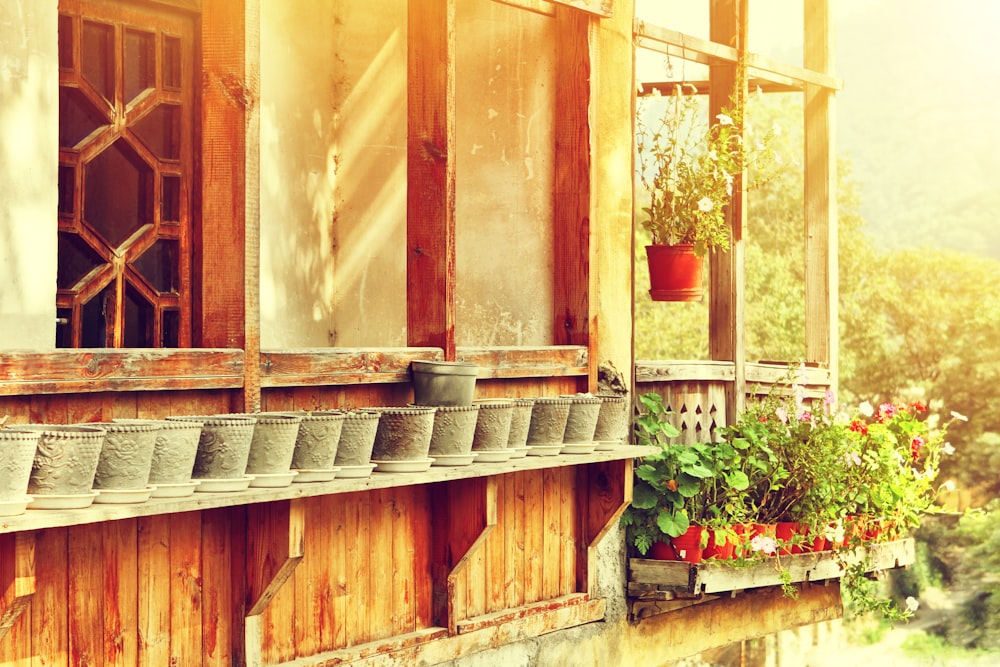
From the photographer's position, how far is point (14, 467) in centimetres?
342

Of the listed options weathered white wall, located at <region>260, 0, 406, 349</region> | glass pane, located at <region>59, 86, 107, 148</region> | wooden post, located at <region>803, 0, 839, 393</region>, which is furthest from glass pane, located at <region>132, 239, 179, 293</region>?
wooden post, located at <region>803, 0, 839, 393</region>

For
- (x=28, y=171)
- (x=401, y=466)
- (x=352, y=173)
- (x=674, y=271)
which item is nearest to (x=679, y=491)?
(x=674, y=271)

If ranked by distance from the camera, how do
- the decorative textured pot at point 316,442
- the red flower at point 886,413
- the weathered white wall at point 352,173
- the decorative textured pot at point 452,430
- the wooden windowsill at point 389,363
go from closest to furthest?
the decorative textured pot at point 316,442 → the wooden windowsill at point 389,363 → the decorative textured pot at point 452,430 → the weathered white wall at point 352,173 → the red flower at point 886,413

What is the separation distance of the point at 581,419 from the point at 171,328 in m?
1.69

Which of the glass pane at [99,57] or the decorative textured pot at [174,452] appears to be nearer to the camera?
the decorative textured pot at [174,452]

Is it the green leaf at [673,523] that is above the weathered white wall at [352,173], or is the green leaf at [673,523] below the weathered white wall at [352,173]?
below

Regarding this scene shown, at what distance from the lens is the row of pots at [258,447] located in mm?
3545

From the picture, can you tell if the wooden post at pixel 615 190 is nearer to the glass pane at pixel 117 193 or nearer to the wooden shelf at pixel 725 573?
the wooden shelf at pixel 725 573

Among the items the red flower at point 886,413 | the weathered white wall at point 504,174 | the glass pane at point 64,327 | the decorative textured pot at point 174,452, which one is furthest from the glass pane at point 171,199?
the red flower at point 886,413

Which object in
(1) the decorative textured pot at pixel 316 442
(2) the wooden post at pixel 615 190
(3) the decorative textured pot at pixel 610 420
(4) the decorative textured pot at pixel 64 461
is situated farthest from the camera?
(2) the wooden post at pixel 615 190

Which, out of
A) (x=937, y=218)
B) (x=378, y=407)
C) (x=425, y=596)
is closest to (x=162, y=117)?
(x=378, y=407)

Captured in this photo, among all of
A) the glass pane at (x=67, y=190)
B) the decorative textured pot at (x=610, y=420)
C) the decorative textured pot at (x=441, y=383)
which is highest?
the glass pane at (x=67, y=190)

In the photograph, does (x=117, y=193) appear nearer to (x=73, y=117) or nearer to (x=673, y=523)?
(x=73, y=117)

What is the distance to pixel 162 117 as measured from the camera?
553cm
